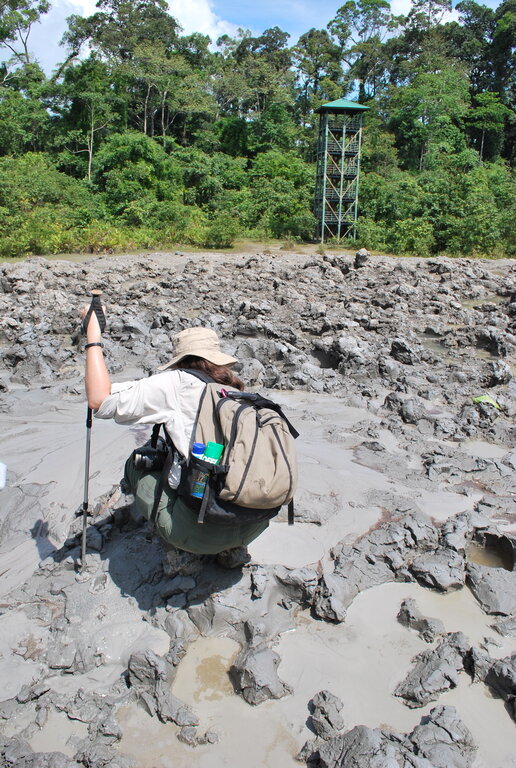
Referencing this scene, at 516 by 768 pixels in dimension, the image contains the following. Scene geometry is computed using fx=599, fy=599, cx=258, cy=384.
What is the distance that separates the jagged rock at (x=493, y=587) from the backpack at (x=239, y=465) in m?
1.22

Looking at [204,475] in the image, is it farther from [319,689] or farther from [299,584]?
[319,689]

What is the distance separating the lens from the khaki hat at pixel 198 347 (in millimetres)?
2625

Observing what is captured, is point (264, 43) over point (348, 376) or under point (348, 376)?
over

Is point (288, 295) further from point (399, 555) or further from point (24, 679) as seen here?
point (24, 679)

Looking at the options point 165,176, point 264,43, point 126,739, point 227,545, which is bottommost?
point 126,739

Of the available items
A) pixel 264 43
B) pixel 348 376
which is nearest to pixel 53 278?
pixel 348 376

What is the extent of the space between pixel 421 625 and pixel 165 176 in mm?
25572

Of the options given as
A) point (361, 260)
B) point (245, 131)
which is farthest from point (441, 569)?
point (245, 131)

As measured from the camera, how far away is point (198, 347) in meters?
2.66

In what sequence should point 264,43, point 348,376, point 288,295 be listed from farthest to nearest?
point 264,43
point 288,295
point 348,376

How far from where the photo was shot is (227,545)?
2.59 m

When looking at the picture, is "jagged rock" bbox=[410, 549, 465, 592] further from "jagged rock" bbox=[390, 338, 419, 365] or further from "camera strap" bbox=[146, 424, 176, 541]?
"jagged rock" bbox=[390, 338, 419, 365]

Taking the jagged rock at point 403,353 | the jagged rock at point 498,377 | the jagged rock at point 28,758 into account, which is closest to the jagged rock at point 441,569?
the jagged rock at point 28,758

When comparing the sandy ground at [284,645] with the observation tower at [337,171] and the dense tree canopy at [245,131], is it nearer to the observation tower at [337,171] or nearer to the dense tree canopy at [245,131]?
the dense tree canopy at [245,131]
